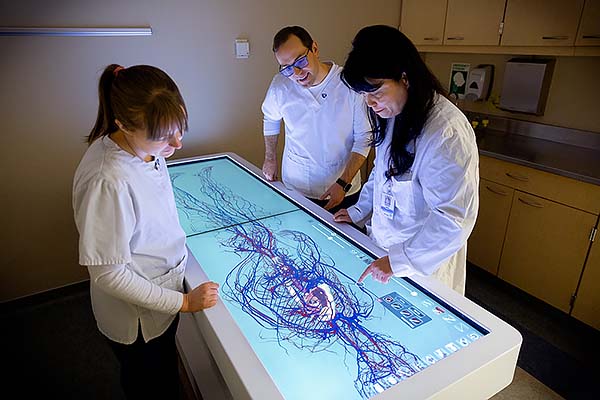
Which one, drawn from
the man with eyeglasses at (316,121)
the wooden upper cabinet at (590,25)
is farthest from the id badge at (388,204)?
the wooden upper cabinet at (590,25)

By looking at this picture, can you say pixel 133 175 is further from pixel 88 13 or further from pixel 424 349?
pixel 88 13

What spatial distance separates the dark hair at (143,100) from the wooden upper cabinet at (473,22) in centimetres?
220

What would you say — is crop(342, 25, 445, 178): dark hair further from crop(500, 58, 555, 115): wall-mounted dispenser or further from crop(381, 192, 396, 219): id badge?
crop(500, 58, 555, 115): wall-mounted dispenser

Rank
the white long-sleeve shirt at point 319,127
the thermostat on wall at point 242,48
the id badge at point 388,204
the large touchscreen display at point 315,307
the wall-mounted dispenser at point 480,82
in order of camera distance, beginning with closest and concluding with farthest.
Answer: the large touchscreen display at point 315,307, the id badge at point 388,204, the white long-sleeve shirt at point 319,127, the thermostat on wall at point 242,48, the wall-mounted dispenser at point 480,82

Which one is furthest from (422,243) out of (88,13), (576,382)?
(88,13)

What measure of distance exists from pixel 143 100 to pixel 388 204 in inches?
30.0

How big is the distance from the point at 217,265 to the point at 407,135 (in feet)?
2.19

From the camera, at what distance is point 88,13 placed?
2061 millimetres

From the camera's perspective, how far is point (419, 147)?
1.06m

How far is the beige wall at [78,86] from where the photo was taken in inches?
79.5

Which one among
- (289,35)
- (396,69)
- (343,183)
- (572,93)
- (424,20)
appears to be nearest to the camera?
(396,69)

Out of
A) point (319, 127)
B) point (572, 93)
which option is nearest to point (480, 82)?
point (572, 93)

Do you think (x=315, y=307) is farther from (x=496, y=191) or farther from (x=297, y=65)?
(x=496, y=191)

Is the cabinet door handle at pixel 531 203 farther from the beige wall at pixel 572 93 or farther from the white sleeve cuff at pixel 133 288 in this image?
the white sleeve cuff at pixel 133 288
